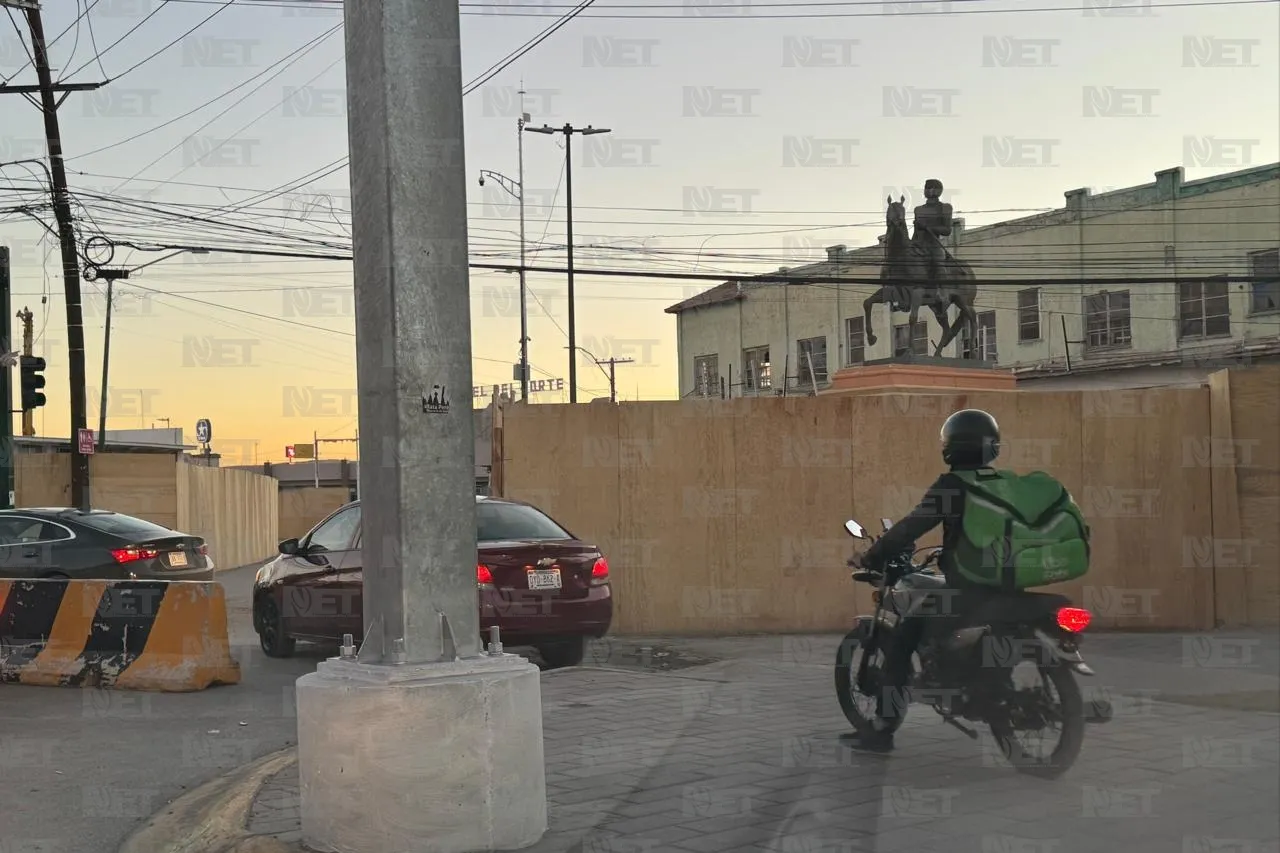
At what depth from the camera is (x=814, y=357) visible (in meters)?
47.9

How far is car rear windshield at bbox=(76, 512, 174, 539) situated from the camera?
14766mm

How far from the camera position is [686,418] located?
12.5 meters

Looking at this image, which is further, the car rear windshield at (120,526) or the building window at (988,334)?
the building window at (988,334)

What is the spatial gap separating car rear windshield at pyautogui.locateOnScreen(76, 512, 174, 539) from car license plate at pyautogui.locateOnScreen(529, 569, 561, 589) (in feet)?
21.9

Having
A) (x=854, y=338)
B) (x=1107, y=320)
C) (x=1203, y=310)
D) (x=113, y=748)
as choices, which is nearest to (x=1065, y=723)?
(x=113, y=748)

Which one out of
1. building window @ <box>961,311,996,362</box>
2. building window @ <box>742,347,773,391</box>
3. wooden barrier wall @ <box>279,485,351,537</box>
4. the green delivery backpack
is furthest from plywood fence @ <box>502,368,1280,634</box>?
building window @ <box>742,347,773,391</box>

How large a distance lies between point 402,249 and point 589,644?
24.5ft

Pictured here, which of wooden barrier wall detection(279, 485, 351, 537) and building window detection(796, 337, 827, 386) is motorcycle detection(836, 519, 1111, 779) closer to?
wooden barrier wall detection(279, 485, 351, 537)

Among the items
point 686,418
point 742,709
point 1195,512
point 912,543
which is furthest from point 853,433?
point 912,543

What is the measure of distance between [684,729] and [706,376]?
44142 mm

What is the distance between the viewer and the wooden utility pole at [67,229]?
2238 centimetres

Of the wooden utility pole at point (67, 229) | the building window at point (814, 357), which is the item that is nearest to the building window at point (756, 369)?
the building window at point (814, 357)

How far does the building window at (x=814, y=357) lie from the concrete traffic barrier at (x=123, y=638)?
38.0 metres

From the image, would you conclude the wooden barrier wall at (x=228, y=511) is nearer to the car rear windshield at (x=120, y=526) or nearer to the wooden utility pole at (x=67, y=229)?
the wooden utility pole at (x=67, y=229)
